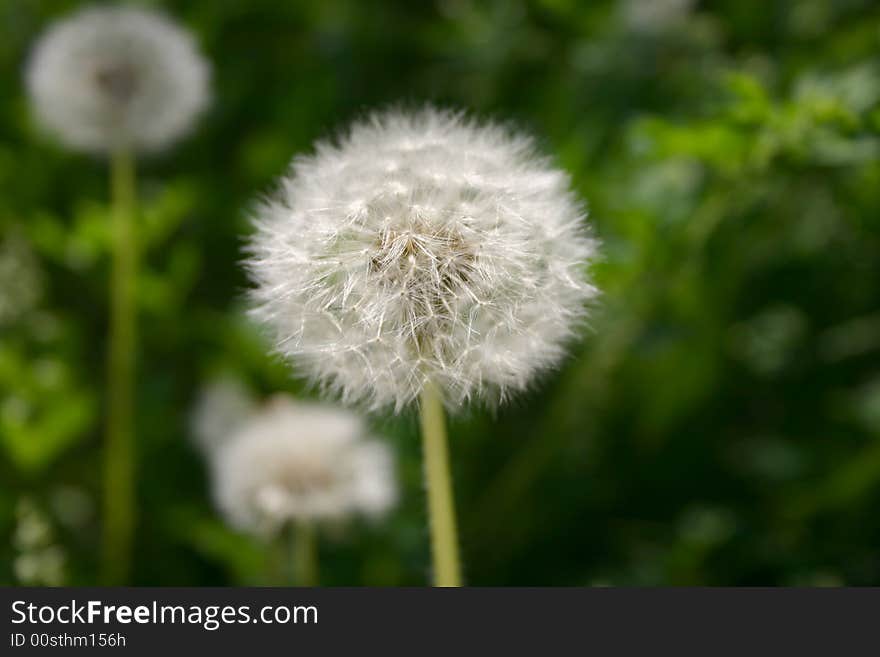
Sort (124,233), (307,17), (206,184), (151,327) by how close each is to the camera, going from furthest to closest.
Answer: (307,17) < (206,184) < (151,327) < (124,233)

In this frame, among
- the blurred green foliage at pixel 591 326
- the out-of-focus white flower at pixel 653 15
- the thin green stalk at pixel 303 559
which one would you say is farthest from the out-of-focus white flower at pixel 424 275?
the out-of-focus white flower at pixel 653 15

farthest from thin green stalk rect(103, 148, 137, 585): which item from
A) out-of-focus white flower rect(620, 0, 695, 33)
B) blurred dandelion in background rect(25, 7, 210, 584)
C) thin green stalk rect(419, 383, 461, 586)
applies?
out-of-focus white flower rect(620, 0, 695, 33)

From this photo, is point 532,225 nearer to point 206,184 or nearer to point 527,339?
point 527,339

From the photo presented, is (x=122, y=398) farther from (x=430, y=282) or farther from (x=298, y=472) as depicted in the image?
(x=430, y=282)

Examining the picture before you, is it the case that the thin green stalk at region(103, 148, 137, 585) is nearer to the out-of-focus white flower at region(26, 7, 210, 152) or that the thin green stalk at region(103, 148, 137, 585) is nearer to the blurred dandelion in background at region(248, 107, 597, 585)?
the out-of-focus white flower at region(26, 7, 210, 152)

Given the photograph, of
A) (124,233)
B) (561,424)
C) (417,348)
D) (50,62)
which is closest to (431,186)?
(417,348)

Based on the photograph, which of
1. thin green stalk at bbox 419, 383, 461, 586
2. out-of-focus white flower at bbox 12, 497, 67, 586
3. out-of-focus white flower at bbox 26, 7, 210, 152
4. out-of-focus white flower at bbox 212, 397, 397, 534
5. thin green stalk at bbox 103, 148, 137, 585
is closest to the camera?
thin green stalk at bbox 419, 383, 461, 586
